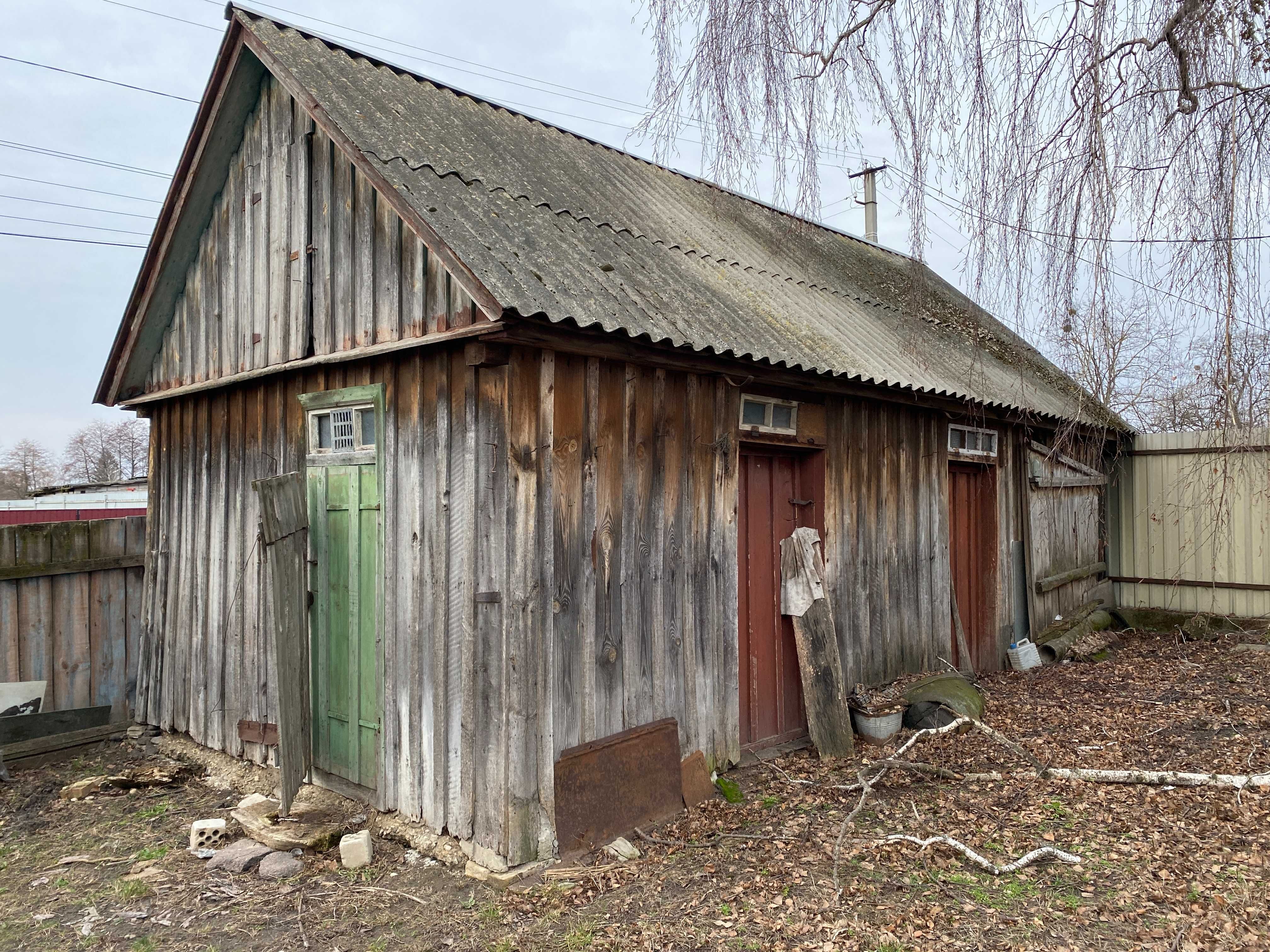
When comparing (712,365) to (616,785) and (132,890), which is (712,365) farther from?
(132,890)

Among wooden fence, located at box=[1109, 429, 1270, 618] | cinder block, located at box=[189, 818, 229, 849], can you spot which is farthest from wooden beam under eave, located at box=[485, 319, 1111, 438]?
wooden fence, located at box=[1109, 429, 1270, 618]

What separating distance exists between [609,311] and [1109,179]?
8.52ft

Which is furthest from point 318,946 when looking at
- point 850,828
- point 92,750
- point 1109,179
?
point 1109,179

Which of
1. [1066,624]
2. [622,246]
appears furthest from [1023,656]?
[622,246]

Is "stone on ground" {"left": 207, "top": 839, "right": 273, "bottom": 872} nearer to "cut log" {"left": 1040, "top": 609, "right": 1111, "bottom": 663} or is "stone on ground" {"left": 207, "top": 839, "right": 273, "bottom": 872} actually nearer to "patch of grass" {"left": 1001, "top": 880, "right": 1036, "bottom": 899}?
"patch of grass" {"left": 1001, "top": 880, "right": 1036, "bottom": 899}

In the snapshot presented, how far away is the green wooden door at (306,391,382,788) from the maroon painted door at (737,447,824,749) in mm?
2700

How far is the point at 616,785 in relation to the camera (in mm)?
5414

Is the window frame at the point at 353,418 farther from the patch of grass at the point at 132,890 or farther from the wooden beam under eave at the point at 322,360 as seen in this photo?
the patch of grass at the point at 132,890

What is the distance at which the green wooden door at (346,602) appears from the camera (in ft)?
19.0

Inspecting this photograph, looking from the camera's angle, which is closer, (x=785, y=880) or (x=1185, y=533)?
(x=785, y=880)

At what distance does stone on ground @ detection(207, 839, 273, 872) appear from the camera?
526 cm

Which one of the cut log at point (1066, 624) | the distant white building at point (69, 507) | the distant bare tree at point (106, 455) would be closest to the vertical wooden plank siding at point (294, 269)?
the cut log at point (1066, 624)

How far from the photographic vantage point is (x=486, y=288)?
4586 mm

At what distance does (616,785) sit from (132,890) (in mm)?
2788
